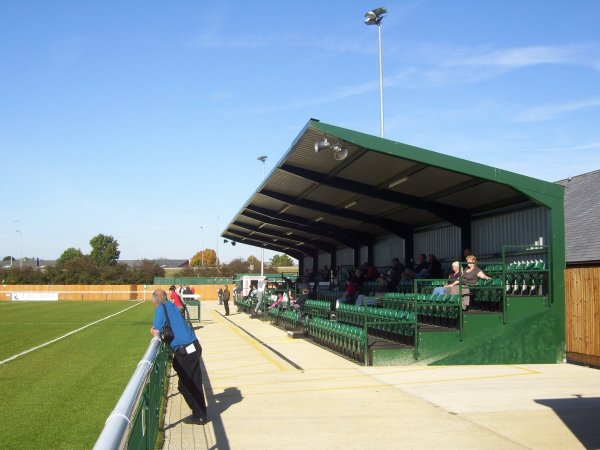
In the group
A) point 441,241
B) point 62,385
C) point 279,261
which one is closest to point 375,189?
point 441,241

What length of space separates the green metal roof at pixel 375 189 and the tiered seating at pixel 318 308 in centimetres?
359

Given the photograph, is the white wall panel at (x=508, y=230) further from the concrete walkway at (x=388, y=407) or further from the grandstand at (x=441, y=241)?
the concrete walkway at (x=388, y=407)

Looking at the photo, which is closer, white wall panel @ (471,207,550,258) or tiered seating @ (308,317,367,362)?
tiered seating @ (308,317,367,362)

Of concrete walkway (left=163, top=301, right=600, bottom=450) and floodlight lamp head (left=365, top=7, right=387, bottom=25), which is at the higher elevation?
floodlight lamp head (left=365, top=7, right=387, bottom=25)

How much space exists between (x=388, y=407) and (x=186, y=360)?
118 inches

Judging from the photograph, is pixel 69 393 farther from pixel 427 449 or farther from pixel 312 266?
pixel 312 266

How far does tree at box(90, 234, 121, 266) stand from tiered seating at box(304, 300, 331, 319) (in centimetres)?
13571

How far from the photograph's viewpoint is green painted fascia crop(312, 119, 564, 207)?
14.5 m

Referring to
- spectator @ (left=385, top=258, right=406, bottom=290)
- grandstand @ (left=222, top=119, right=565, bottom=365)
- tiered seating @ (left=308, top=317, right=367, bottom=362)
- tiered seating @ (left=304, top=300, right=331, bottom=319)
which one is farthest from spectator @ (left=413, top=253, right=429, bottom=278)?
tiered seating @ (left=308, top=317, right=367, bottom=362)

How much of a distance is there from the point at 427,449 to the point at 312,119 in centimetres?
858

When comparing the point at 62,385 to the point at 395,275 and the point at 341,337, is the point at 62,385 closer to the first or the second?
the point at 341,337

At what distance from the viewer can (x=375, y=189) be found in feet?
65.4

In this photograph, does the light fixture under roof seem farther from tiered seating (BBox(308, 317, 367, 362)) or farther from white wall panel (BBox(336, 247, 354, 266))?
white wall panel (BBox(336, 247, 354, 266))

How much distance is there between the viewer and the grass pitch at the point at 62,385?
8354 mm
